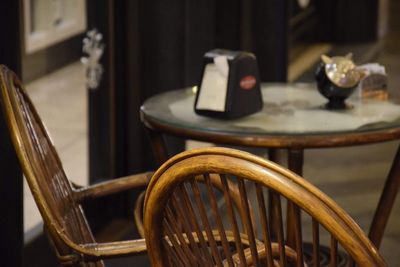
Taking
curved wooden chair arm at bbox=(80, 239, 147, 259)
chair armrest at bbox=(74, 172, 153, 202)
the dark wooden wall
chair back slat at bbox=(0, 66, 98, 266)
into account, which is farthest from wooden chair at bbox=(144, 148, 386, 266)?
the dark wooden wall

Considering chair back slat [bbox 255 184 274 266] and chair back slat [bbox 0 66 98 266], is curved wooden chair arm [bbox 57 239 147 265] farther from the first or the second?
chair back slat [bbox 255 184 274 266]

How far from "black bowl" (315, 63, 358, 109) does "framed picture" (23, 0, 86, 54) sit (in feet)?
3.33

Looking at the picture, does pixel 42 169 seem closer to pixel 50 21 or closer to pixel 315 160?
pixel 50 21

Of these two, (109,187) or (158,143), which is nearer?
(109,187)

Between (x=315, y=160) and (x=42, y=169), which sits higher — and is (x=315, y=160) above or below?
below

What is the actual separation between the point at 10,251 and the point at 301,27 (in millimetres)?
5068

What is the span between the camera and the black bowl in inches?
123

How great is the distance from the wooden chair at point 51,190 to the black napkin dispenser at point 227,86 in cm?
54

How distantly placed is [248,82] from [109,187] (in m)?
0.62

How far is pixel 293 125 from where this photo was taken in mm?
2943

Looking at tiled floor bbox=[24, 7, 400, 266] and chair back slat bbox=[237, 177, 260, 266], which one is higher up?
chair back slat bbox=[237, 177, 260, 266]

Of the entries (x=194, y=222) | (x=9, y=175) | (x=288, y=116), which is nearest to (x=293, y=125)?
(x=288, y=116)

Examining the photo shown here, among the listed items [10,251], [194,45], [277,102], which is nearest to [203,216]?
[10,251]

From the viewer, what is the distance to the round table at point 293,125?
9.27 feet
